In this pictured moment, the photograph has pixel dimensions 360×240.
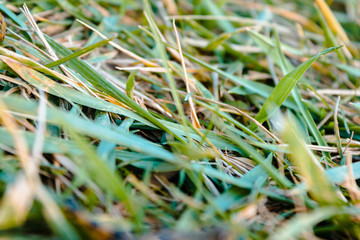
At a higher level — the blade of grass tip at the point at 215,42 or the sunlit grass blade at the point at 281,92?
the blade of grass tip at the point at 215,42

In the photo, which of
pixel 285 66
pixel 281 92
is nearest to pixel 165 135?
pixel 281 92

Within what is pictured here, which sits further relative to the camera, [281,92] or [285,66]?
[285,66]

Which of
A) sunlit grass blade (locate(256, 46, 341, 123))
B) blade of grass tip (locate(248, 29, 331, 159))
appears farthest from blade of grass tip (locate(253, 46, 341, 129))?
blade of grass tip (locate(248, 29, 331, 159))

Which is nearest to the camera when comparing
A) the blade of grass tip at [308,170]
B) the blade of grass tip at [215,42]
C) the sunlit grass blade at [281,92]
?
the blade of grass tip at [308,170]

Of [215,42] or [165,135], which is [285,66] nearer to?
[215,42]

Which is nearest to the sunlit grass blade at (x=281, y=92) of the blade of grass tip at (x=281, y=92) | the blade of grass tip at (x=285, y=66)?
the blade of grass tip at (x=281, y=92)

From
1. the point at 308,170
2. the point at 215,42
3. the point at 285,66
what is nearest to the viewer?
the point at 308,170

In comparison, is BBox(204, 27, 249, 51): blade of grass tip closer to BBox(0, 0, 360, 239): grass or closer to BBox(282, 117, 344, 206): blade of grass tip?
BBox(0, 0, 360, 239): grass

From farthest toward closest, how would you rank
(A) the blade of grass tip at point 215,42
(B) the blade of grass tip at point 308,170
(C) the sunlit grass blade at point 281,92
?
(A) the blade of grass tip at point 215,42
(C) the sunlit grass blade at point 281,92
(B) the blade of grass tip at point 308,170

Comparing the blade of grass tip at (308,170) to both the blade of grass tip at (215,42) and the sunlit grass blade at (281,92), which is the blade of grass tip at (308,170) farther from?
the blade of grass tip at (215,42)

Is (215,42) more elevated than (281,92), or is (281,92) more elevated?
(215,42)
